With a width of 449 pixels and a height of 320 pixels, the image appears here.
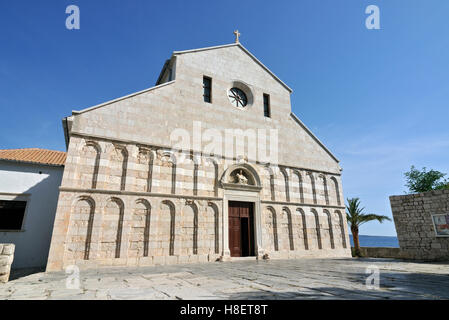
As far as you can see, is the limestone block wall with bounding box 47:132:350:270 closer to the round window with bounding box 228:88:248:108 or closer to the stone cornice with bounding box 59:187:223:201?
the stone cornice with bounding box 59:187:223:201

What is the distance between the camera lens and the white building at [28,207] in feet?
35.6

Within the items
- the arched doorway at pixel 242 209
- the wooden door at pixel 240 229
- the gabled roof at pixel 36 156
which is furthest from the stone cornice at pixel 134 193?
the gabled roof at pixel 36 156

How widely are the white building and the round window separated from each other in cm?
1001

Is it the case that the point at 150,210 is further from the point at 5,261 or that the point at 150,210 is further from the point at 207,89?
the point at 207,89

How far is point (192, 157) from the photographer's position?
11750mm

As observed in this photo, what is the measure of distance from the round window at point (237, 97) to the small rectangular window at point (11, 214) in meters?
12.0

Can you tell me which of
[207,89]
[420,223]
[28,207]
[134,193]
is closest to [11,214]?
[28,207]

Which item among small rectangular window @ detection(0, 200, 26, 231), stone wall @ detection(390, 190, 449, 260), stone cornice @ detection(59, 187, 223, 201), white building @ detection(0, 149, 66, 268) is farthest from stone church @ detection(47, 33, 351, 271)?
small rectangular window @ detection(0, 200, 26, 231)

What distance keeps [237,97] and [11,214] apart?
1287cm

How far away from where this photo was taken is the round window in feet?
47.2
